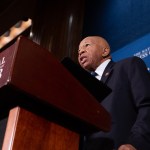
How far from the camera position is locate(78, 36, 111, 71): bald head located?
4.88 feet

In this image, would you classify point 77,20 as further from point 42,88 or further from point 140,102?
point 42,88

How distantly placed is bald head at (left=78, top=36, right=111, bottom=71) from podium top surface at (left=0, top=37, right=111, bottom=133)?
648 mm

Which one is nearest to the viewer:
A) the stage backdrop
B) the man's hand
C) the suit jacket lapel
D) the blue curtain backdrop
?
the man's hand

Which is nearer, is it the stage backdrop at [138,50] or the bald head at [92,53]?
the bald head at [92,53]

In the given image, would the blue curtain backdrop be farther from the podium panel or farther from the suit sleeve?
the podium panel

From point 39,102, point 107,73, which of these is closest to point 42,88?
point 39,102

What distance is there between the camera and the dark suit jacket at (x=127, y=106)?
109cm

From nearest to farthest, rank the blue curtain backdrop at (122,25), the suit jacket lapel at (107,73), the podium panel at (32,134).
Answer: the podium panel at (32,134) < the suit jacket lapel at (107,73) < the blue curtain backdrop at (122,25)

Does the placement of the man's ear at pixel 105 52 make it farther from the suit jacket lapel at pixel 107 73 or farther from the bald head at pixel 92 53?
the suit jacket lapel at pixel 107 73

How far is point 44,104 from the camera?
746mm

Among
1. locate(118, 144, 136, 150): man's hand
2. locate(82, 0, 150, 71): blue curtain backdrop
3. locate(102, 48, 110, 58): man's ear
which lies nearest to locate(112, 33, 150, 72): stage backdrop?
locate(82, 0, 150, 71): blue curtain backdrop

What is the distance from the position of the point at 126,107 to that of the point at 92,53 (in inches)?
15.5

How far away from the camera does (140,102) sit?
117 cm

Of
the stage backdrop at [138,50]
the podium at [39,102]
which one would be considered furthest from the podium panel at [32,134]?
the stage backdrop at [138,50]
